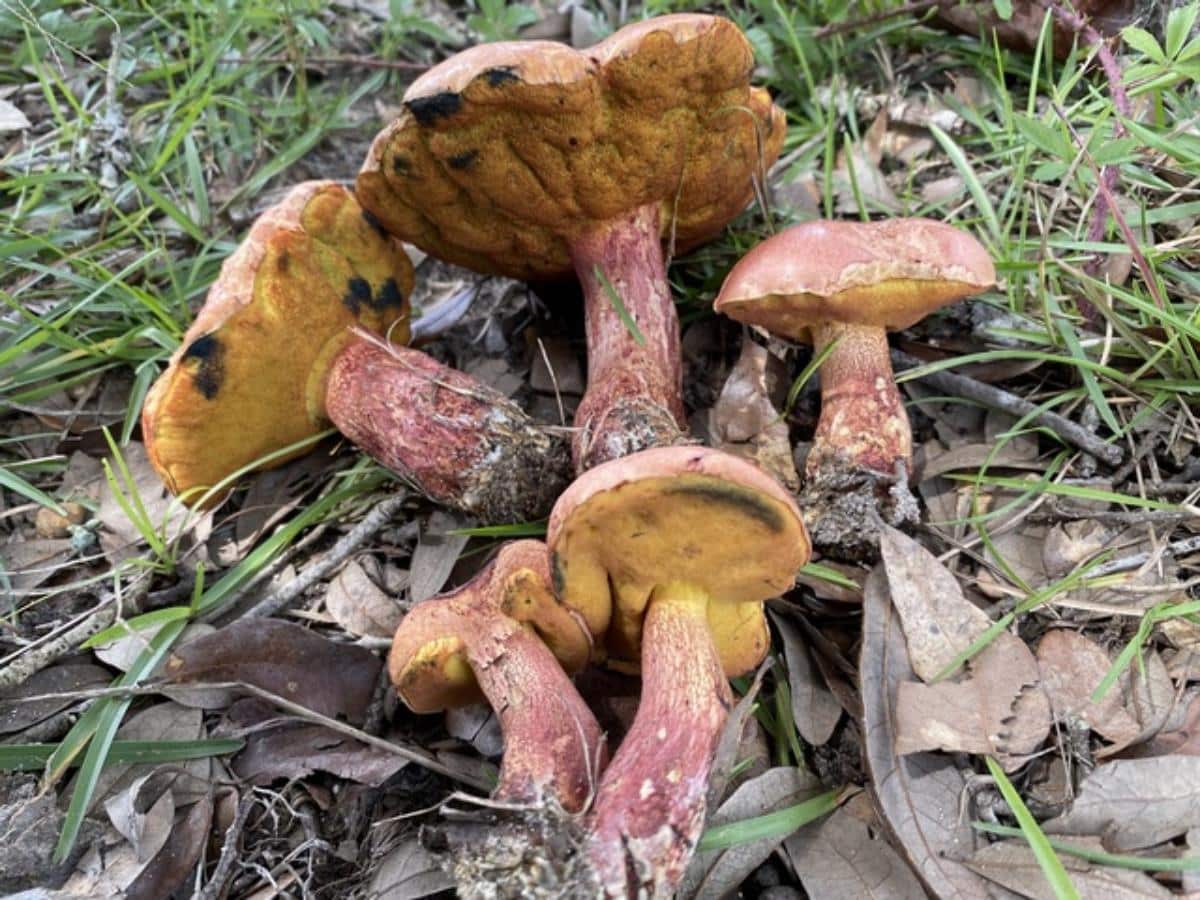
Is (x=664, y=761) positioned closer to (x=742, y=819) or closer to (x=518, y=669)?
(x=742, y=819)

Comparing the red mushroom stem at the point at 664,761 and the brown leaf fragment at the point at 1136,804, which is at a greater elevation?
the red mushroom stem at the point at 664,761

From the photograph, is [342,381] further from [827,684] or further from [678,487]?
[827,684]

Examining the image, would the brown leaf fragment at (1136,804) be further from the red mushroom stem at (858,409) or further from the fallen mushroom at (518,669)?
the fallen mushroom at (518,669)

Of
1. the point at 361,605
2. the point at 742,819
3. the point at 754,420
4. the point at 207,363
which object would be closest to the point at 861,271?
the point at 754,420

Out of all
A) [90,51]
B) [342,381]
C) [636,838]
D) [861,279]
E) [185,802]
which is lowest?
[185,802]

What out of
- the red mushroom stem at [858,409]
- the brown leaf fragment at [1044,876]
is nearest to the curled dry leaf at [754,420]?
the red mushroom stem at [858,409]

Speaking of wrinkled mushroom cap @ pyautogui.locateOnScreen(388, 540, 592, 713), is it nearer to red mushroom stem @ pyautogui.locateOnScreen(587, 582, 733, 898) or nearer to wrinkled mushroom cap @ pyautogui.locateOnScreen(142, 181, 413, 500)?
red mushroom stem @ pyautogui.locateOnScreen(587, 582, 733, 898)

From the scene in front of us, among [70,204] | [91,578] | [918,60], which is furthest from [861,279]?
[70,204]
